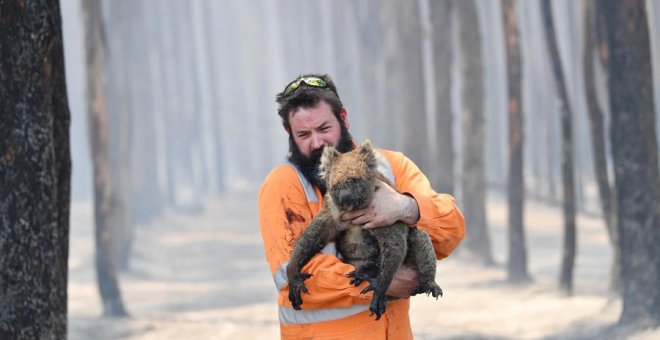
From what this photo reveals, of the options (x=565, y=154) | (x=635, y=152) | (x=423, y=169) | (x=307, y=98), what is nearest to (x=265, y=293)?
(x=423, y=169)

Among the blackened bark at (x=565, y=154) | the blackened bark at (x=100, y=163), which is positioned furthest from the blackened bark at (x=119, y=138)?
the blackened bark at (x=565, y=154)

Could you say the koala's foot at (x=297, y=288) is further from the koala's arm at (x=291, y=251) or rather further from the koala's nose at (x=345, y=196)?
the koala's nose at (x=345, y=196)

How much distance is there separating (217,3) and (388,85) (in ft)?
171

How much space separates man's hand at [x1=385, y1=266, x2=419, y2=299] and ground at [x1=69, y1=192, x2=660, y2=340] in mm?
6573

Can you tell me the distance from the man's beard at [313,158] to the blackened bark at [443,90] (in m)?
13.9

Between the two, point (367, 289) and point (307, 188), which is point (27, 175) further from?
point (367, 289)

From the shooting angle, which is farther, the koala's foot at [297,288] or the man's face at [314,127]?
the man's face at [314,127]

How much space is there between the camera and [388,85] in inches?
918

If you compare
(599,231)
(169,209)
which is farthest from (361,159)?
(169,209)

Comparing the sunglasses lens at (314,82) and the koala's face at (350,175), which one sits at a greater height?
the sunglasses lens at (314,82)

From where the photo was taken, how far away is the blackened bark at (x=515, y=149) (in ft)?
47.6

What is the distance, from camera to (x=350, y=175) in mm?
3264

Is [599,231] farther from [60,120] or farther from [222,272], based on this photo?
[60,120]

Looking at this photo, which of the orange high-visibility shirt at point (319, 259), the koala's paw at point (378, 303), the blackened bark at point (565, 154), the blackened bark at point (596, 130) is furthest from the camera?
the blackened bark at point (565, 154)
